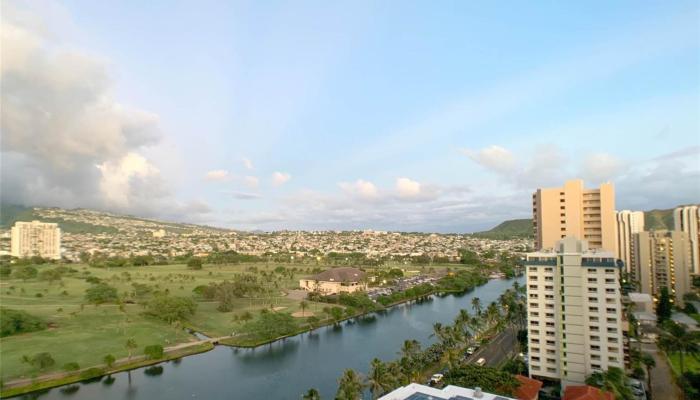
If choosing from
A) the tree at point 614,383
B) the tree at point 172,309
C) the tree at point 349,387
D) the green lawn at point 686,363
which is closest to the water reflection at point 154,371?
the tree at point 172,309

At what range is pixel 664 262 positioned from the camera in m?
51.3

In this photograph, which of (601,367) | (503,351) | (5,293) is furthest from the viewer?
(5,293)

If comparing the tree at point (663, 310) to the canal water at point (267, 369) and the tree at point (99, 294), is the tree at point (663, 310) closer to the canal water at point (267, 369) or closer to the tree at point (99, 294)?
the canal water at point (267, 369)

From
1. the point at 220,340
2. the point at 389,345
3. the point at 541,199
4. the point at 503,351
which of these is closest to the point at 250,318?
the point at 220,340

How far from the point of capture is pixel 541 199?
3766 cm

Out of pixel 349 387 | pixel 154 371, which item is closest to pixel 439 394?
pixel 349 387

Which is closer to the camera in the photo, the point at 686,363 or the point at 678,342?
the point at 678,342

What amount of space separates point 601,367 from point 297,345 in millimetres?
23913

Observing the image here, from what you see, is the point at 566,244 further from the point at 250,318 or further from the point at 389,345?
the point at 250,318

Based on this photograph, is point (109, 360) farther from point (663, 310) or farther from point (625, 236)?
point (625, 236)

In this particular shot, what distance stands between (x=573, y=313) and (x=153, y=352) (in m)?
29.7

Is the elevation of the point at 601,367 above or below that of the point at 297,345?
above

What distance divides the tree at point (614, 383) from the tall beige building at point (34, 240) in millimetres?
117925

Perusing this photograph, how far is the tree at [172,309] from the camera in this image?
39931 mm
